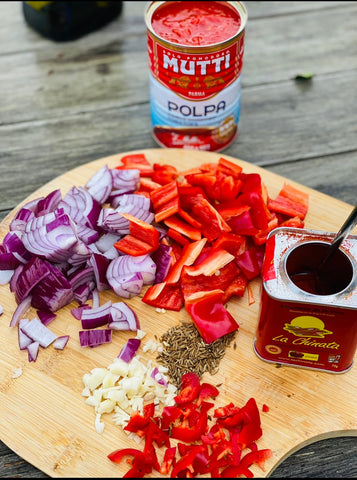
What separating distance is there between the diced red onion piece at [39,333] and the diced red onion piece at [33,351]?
0.05 ft

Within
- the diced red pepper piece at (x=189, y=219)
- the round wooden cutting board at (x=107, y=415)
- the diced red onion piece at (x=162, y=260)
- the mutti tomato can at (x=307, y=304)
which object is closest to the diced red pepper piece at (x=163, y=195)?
the diced red pepper piece at (x=189, y=219)

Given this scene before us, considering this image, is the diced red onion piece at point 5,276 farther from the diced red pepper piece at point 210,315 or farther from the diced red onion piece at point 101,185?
the diced red pepper piece at point 210,315

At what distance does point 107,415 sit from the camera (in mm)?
1594

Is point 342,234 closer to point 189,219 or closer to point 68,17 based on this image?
point 189,219

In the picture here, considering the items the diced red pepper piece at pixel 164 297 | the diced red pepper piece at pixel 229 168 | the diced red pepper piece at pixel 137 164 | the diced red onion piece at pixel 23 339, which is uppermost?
the diced red pepper piece at pixel 229 168

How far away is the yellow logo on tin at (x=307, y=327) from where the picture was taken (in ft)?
4.91

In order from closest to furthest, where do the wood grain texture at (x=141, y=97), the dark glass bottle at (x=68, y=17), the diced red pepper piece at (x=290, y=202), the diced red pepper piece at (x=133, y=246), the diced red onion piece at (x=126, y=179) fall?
the diced red pepper piece at (x=133, y=246) < the diced red pepper piece at (x=290, y=202) < the diced red onion piece at (x=126, y=179) < the wood grain texture at (x=141, y=97) < the dark glass bottle at (x=68, y=17)

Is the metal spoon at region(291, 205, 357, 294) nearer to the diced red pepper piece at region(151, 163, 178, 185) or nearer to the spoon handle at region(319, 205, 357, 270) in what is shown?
the spoon handle at region(319, 205, 357, 270)

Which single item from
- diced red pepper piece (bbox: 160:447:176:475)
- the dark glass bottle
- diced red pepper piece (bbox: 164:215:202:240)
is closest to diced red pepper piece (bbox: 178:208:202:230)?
diced red pepper piece (bbox: 164:215:202:240)

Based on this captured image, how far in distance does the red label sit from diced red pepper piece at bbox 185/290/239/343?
75 centimetres

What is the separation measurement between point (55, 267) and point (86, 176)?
47cm

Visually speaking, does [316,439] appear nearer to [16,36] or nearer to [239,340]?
[239,340]

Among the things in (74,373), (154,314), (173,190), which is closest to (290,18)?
(173,190)

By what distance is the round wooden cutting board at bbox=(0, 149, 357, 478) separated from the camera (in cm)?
153
